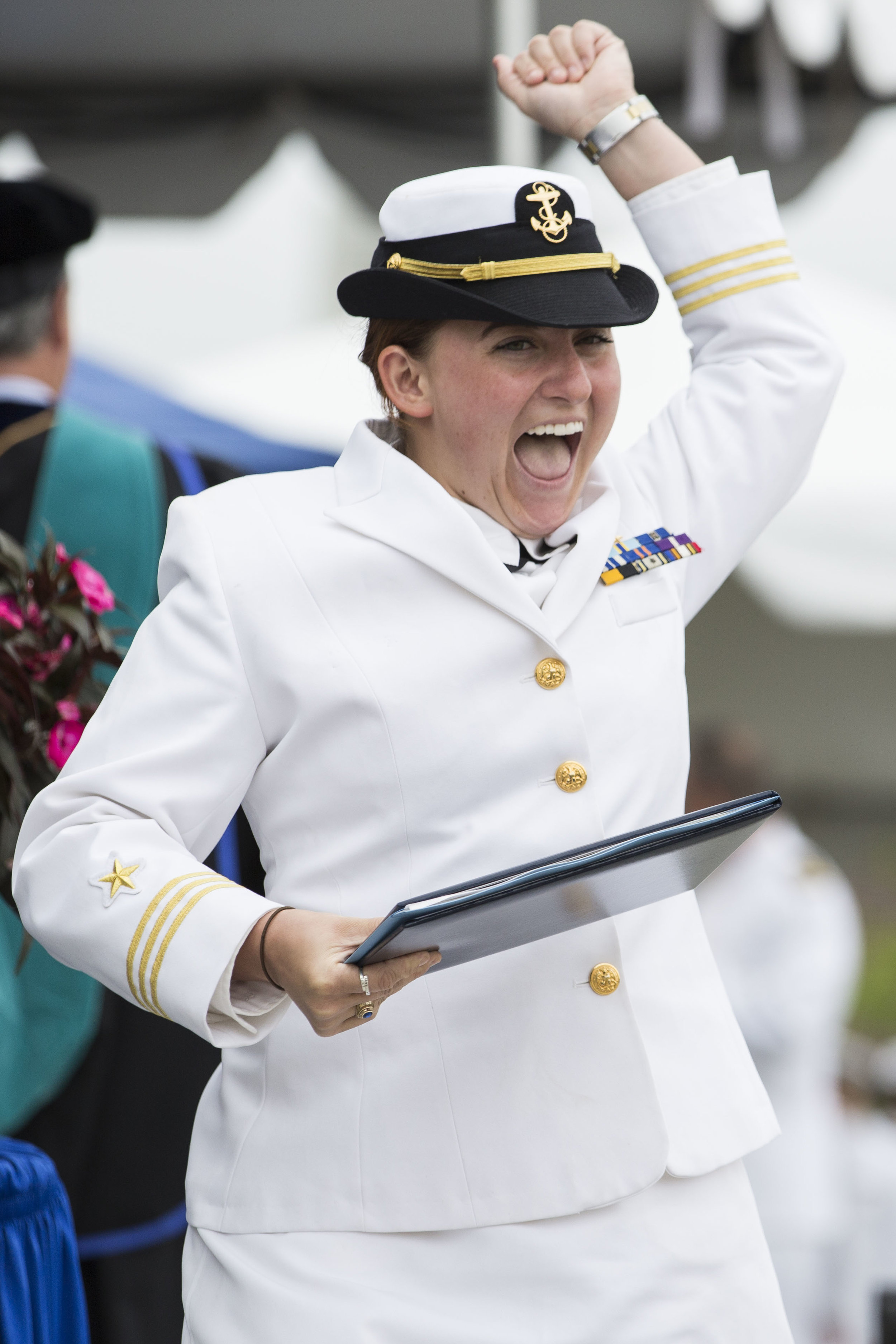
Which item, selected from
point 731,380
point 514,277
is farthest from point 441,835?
point 731,380

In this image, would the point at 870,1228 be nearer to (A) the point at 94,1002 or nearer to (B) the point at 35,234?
(A) the point at 94,1002

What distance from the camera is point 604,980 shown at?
4.77 ft

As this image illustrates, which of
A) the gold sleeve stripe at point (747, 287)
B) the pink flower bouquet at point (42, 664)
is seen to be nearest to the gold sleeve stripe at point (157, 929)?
the pink flower bouquet at point (42, 664)

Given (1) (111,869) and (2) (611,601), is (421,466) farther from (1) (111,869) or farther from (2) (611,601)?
(1) (111,869)

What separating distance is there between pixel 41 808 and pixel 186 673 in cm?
17

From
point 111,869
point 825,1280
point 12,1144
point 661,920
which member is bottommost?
point 825,1280

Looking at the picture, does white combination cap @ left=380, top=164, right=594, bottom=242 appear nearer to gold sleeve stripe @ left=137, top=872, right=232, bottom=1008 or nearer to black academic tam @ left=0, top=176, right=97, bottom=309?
gold sleeve stripe @ left=137, top=872, right=232, bottom=1008

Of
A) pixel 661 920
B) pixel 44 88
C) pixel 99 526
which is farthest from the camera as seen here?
pixel 44 88

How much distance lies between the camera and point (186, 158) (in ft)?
16.9

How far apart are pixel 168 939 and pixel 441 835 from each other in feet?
0.89

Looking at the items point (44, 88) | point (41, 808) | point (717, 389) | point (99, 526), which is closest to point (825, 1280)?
point (99, 526)

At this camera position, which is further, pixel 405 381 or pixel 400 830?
pixel 405 381

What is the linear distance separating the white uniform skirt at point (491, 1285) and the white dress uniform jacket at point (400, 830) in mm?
25

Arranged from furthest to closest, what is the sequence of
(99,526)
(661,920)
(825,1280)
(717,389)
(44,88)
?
(44,88), (825,1280), (99,526), (717,389), (661,920)
